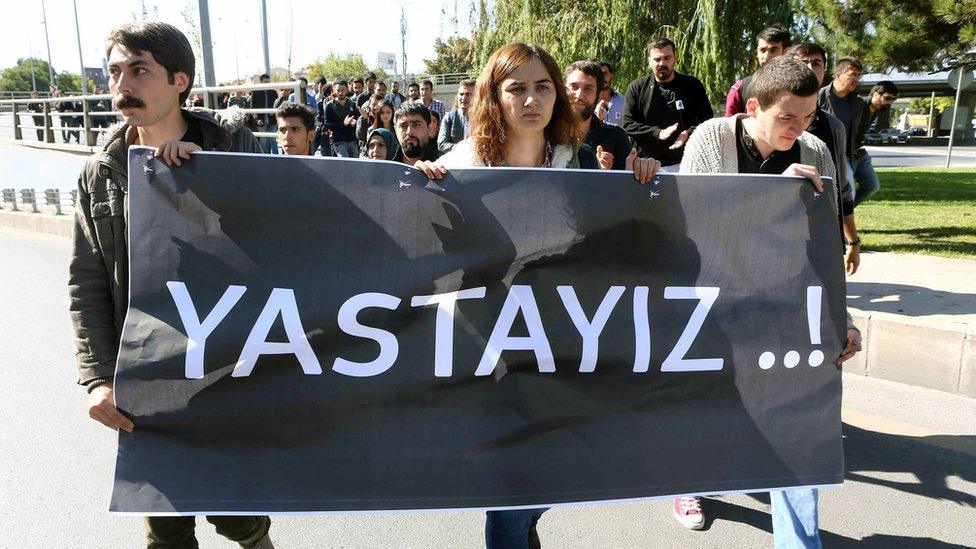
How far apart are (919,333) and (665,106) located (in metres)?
2.36

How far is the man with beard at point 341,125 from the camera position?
41.8 ft

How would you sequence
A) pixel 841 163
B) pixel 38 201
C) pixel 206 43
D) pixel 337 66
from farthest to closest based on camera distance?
pixel 337 66 < pixel 38 201 < pixel 206 43 < pixel 841 163

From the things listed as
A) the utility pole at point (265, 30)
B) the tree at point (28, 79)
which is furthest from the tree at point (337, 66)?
the utility pole at point (265, 30)

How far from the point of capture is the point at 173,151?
210cm

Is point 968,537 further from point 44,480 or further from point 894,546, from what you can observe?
point 44,480

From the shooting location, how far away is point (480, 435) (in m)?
2.21

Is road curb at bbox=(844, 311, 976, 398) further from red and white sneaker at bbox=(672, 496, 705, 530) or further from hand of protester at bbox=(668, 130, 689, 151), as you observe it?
red and white sneaker at bbox=(672, 496, 705, 530)

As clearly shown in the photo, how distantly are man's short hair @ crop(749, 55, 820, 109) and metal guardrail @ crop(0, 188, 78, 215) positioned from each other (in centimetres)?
1157

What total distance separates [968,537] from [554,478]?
6.30ft

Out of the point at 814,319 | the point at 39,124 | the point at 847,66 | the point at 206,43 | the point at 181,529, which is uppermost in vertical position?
the point at 206,43

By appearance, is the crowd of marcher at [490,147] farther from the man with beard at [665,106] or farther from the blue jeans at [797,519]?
the man with beard at [665,106]

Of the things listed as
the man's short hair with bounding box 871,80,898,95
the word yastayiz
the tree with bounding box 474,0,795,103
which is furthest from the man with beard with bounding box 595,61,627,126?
the tree with bounding box 474,0,795,103

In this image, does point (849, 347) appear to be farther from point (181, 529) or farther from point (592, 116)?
point (592, 116)

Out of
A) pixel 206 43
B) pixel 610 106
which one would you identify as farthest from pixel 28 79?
pixel 610 106
